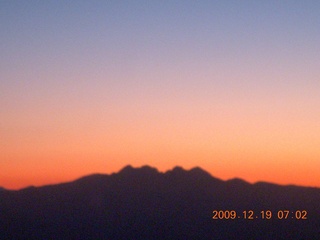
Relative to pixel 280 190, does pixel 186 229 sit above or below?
below

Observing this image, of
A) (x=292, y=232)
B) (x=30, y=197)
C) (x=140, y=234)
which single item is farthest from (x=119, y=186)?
(x=292, y=232)

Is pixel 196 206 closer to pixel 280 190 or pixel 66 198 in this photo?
pixel 280 190

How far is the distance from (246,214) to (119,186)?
1806 millimetres

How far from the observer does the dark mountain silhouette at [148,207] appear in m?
8.16

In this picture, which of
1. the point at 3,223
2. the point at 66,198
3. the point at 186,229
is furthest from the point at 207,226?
the point at 3,223

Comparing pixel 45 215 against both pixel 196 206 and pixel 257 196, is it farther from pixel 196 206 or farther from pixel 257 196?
pixel 257 196

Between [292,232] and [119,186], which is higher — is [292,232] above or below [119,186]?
below

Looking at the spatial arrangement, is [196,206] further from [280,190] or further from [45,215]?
[45,215]

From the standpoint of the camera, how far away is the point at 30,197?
321 inches

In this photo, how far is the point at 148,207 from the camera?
8164 mm

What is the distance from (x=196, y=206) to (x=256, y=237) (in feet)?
3.10

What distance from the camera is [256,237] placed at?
326 inches

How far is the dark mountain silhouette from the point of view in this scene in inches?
321
